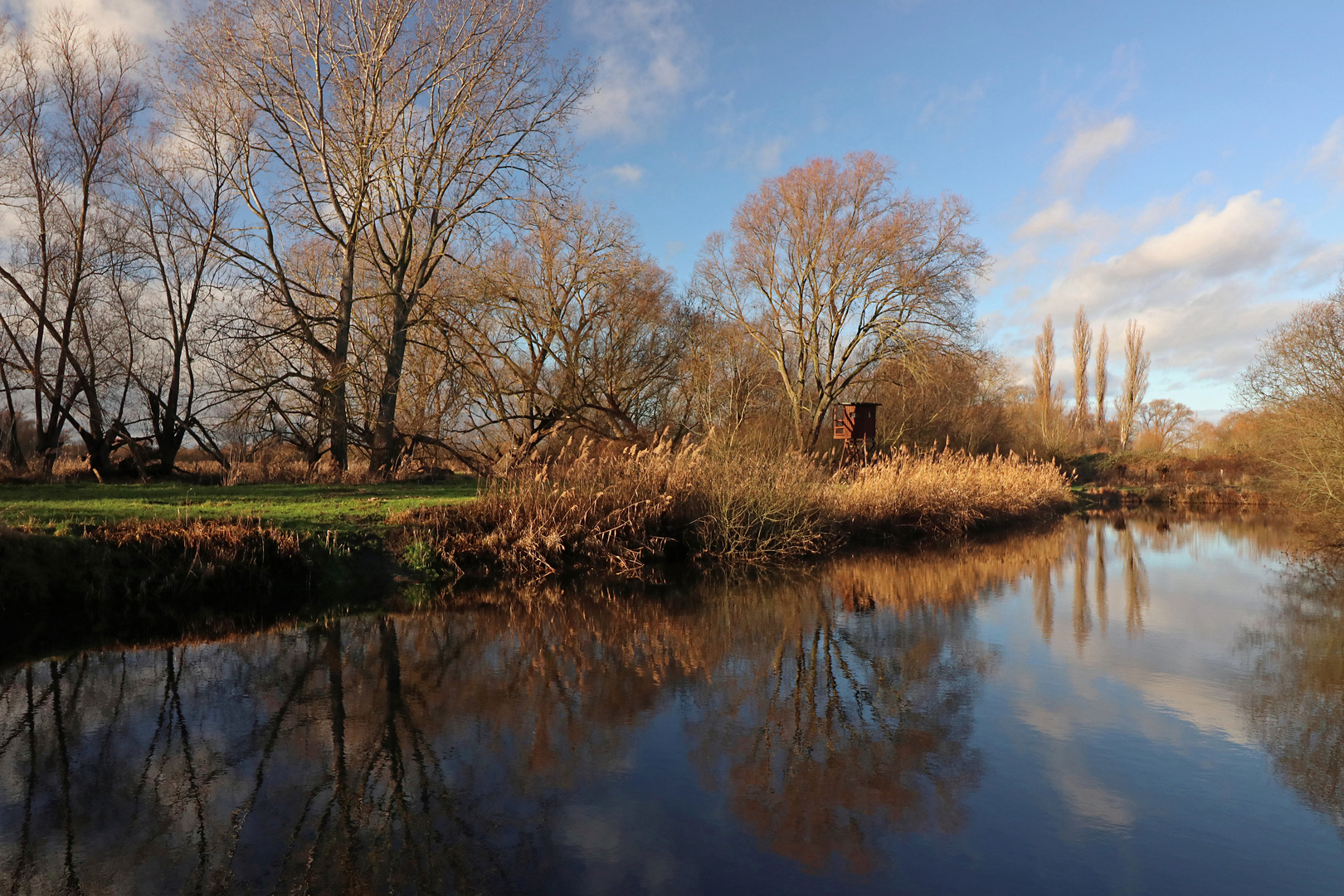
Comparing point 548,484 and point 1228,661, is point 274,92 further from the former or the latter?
point 1228,661

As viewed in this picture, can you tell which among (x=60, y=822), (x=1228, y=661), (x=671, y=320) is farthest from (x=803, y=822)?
(x=671, y=320)

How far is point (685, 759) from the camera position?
16.8 ft

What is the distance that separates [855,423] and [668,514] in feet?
43.6

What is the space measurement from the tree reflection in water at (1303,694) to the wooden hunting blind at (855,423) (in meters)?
14.7

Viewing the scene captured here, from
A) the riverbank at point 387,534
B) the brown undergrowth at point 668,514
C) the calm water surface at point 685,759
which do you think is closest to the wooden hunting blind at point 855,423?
the brown undergrowth at point 668,514

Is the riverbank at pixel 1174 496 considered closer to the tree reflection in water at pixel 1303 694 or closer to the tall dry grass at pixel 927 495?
the tall dry grass at pixel 927 495

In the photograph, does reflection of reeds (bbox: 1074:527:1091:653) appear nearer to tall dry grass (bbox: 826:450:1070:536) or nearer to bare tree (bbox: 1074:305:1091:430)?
tall dry grass (bbox: 826:450:1070:536)

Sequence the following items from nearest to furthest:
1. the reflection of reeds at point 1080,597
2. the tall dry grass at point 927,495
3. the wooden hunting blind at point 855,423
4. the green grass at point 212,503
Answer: the reflection of reeds at point 1080,597 → the green grass at point 212,503 → the tall dry grass at point 927,495 → the wooden hunting blind at point 855,423

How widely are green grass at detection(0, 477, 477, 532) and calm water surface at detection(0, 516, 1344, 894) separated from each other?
9.51 feet

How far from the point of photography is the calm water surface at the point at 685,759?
3791 millimetres

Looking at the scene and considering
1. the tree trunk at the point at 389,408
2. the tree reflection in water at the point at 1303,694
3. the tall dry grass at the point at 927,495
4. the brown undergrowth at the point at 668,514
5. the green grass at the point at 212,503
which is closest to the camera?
the tree reflection in water at the point at 1303,694

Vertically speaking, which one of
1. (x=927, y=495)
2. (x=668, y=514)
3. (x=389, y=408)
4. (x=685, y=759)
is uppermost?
(x=389, y=408)

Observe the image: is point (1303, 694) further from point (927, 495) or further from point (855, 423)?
point (855, 423)

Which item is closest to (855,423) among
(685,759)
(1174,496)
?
(1174,496)
